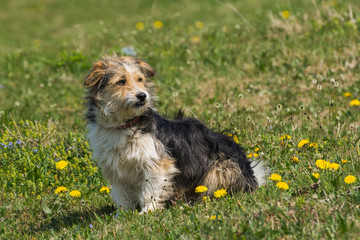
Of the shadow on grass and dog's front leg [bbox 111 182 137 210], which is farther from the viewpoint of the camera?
dog's front leg [bbox 111 182 137 210]

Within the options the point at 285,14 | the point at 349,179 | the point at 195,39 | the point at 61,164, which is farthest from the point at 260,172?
the point at 285,14

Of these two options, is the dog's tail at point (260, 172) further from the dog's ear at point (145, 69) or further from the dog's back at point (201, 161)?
the dog's ear at point (145, 69)

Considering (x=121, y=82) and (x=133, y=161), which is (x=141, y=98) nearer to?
(x=121, y=82)

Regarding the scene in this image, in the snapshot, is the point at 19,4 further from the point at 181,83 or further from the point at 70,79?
the point at 181,83

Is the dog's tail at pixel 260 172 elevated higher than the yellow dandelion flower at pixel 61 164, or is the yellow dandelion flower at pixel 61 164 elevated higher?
the dog's tail at pixel 260 172

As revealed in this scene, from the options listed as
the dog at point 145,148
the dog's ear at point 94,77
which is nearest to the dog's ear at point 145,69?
the dog at point 145,148

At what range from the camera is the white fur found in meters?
4.95

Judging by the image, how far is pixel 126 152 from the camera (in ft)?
16.2

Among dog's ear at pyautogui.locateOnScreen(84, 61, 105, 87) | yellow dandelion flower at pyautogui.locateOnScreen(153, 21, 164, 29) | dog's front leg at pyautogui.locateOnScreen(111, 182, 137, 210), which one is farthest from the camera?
yellow dandelion flower at pyautogui.locateOnScreen(153, 21, 164, 29)

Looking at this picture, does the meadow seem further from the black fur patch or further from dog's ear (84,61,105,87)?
dog's ear (84,61,105,87)

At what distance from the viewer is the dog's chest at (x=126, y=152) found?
4.94m

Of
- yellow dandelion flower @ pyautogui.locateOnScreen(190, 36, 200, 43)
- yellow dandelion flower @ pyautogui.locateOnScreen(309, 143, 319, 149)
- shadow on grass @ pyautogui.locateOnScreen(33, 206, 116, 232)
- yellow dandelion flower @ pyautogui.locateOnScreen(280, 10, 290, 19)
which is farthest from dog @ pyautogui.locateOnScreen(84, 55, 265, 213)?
yellow dandelion flower @ pyautogui.locateOnScreen(280, 10, 290, 19)

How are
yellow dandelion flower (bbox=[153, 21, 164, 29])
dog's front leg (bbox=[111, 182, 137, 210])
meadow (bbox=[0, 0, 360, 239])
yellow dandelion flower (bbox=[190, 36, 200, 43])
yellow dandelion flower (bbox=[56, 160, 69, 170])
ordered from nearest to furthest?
meadow (bbox=[0, 0, 360, 239]) → dog's front leg (bbox=[111, 182, 137, 210]) → yellow dandelion flower (bbox=[56, 160, 69, 170]) → yellow dandelion flower (bbox=[190, 36, 200, 43]) → yellow dandelion flower (bbox=[153, 21, 164, 29])

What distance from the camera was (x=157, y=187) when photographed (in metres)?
5.03
